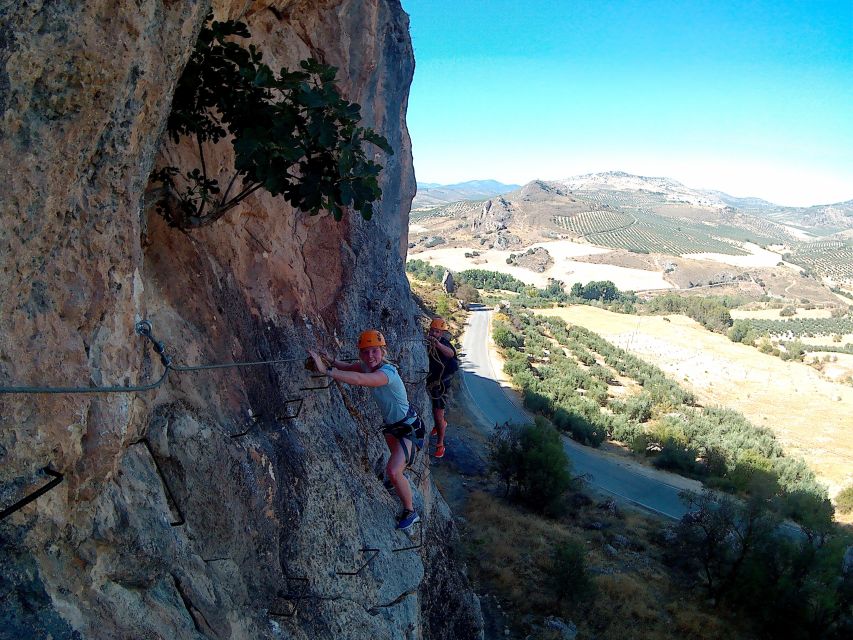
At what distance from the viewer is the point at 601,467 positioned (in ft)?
87.8

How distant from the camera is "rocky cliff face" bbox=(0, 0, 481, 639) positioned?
2729 mm

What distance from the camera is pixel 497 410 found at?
32.4 metres

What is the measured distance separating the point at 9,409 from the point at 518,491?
1922 cm

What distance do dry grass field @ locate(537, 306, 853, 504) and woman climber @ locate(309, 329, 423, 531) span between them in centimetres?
2725

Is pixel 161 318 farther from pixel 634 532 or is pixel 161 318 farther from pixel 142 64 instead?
pixel 634 532

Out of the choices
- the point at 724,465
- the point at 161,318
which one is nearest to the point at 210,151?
the point at 161,318

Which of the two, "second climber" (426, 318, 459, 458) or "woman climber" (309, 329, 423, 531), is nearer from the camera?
"woman climber" (309, 329, 423, 531)

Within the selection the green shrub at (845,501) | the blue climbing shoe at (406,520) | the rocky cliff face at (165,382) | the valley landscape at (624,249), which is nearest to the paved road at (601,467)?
the green shrub at (845,501)

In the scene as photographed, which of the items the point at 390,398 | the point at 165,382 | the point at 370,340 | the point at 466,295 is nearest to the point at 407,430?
the point at 390,398

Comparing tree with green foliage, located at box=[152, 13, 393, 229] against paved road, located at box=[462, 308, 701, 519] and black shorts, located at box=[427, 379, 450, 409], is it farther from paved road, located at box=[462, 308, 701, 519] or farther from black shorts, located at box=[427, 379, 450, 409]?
paved road, located at box=[462, 308, 701, 519]

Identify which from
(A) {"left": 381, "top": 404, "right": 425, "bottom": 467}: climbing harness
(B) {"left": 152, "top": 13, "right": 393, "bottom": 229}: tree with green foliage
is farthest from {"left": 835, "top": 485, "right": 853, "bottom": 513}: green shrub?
(B) {"left": 152, "top": 13, "right": 393, "bottom": 229}: tree with green foliage

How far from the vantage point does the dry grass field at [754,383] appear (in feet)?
105

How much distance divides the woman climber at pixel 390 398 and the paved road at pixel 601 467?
17.3 metres

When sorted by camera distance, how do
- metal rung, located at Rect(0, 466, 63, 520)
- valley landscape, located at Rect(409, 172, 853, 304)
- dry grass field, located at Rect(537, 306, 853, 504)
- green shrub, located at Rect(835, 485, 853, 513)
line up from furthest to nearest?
valley landscape, located at Rect(409, 172, 853, 304)
dry grass field, located at Rect(537, 306, 853, 504)
green shrub, located at Rect(835, 485, 853, 513)
metal rung, located at Rect(0, 466, 63, 520)
